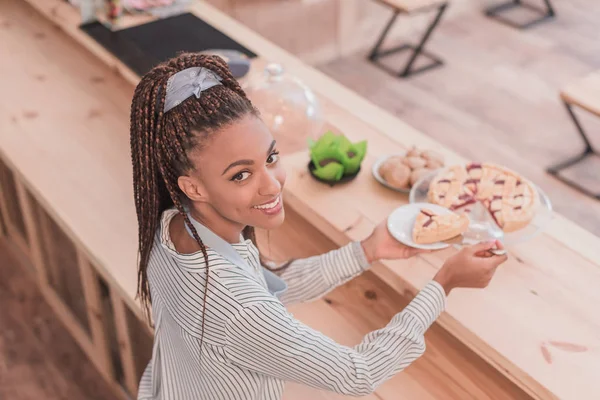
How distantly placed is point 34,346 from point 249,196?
1666 millimetres

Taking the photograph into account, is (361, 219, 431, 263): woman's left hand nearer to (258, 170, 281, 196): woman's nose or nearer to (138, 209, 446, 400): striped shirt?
(138, 209, 446, 400): striped shirt

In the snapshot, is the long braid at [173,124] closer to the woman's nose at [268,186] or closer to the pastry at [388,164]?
the woman's nose at [268,186]

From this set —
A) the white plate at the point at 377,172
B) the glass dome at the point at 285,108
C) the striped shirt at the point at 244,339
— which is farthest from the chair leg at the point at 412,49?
the striped shirt at the point at 244,339

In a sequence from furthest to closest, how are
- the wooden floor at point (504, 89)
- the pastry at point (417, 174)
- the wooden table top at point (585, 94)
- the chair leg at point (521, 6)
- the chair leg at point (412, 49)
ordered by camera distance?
1. the chair leg at point (521, 6)
2. the chair leg at point (412, 49)
3. the wooden floor at point (504, 89)
4. the wooden table top at point (585, 94)
5. the pastry at point (417, 174)

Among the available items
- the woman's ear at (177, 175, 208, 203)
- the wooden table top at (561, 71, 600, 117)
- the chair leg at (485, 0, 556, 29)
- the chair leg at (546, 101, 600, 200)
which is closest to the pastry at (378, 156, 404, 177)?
the woman's ear at (177, 175, 208, 203)

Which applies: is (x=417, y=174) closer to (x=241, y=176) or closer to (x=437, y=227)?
(x=437, y=227)

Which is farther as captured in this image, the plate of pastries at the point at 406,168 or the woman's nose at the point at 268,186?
the plate of pastries at the point at 406,168

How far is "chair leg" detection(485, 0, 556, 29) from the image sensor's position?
4.70 m

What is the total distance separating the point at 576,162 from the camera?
11.4ft

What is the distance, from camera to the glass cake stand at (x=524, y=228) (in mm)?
1657

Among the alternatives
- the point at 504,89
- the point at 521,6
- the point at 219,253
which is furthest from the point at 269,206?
→ the point at 521,6

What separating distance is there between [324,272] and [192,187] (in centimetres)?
49

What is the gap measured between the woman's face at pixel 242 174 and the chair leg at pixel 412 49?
309 cm

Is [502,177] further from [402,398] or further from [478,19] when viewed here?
[478,19]
